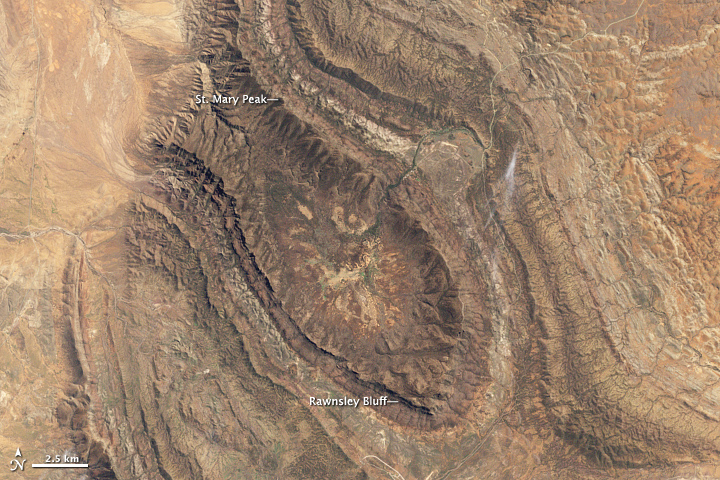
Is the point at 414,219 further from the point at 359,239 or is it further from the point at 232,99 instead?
the point at 232,99

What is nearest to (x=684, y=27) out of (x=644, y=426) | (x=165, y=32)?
(x=644, y=426)

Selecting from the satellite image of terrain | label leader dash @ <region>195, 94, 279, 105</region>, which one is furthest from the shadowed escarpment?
label leader dash @ <region>195, 94, 279, 105</region>

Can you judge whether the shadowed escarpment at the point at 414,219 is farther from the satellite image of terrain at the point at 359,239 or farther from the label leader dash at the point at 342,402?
the label leader dash at the point at 342,402

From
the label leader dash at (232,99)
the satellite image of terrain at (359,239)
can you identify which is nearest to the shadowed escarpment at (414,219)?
the satellite image of terrain at (359,239)

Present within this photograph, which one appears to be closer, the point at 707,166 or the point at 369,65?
the point at 707,166

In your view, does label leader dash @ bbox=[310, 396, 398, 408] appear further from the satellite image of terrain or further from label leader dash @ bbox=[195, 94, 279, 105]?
label leader dash @ bbox=[195, 94, 279, 105]

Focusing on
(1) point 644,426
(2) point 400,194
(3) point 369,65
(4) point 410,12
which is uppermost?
(4) point 410,12

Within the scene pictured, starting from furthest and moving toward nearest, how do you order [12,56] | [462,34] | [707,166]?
[12,56] < [462,34] < [707,166]

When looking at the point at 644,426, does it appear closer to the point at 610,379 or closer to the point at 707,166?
the point at 610,379

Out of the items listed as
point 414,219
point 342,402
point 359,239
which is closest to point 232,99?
point 359,239
